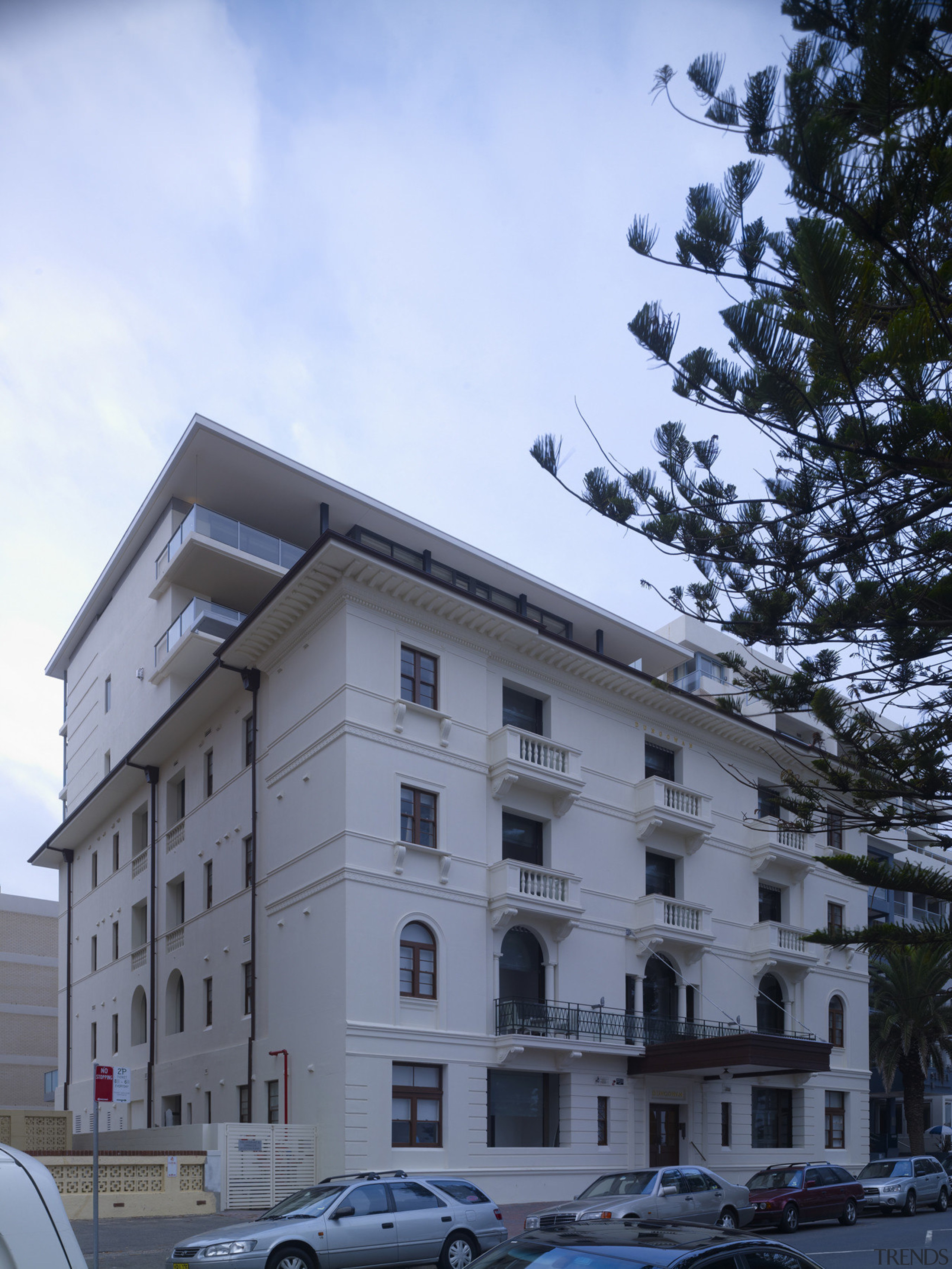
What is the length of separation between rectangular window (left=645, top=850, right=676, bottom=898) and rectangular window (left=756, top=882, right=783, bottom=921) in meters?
4.47

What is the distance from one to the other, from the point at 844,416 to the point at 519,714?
22902 mm

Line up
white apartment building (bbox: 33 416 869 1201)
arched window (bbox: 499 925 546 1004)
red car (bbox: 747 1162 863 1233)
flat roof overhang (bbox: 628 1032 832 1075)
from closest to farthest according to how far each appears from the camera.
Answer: red car (bbox: 747 1162 863 1233) < white apartment building (bbox: 33 416 869 1201) < arched window (bbox: 499 925 546 1004) < flat roof overhang (bbox: 628 1032 832 1075)

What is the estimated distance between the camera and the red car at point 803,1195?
24578 millimetres

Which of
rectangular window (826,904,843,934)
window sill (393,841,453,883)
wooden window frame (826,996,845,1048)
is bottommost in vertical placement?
wooden window frame (826,996,845,1048)

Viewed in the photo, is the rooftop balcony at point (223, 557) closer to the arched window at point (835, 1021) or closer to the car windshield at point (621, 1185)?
the car windshield at point (621, 1185)

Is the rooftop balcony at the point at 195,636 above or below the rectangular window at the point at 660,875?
above

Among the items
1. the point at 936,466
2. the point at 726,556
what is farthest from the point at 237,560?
the point at 936,466

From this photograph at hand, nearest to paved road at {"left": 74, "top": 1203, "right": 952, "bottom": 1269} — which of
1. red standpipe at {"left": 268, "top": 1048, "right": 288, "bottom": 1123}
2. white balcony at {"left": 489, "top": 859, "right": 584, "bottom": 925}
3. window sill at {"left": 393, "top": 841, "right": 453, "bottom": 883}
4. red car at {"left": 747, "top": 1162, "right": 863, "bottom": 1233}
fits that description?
red car at {"left": 747, "top": 1162, "right": 863, "bottom": 1233}

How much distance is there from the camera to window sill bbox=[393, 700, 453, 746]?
27.8 m

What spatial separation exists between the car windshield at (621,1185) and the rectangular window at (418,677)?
38.1 feet

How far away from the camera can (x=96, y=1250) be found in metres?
13.7

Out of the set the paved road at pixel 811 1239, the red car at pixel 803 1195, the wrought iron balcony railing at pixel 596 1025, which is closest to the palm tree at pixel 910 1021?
the wrought iron balcony railing at pixel 596 1025

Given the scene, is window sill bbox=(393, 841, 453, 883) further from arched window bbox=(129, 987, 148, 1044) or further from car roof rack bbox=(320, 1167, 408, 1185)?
arched window bbox=(129, 987, 148, 1044)

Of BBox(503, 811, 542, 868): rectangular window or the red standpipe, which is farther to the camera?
BBox(503, 811, 542, 868): rectangular window
